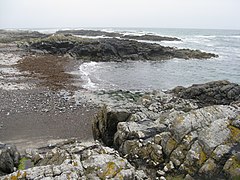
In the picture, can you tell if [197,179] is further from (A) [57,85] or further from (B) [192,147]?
(A) [57,85]

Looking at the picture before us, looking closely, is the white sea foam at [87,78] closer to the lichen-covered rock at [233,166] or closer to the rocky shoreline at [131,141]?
the rocky shoreline at [131,141]

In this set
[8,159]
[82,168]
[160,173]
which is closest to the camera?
[82,168]

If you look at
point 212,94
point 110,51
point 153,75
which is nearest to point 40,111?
point 212,94

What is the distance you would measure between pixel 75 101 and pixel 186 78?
20544 mm

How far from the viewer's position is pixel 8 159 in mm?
11156

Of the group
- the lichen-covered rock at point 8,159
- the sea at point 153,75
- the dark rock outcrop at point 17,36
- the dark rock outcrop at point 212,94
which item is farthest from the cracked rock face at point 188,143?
the dark rock outcrop at point 17,36

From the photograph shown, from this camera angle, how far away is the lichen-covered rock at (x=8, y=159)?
427 inches

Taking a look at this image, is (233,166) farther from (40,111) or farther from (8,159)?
(40,111)

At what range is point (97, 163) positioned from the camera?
8.84 metres

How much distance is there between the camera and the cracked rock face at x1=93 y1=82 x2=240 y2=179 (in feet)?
31.2

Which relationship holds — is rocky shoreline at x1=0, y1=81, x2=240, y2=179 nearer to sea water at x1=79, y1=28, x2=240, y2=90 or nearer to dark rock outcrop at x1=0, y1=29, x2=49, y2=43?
sea water at x1=79, y1=28, x2=240, y2=90

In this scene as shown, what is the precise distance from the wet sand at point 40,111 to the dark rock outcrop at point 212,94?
9394 millimetres

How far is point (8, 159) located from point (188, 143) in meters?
7.50

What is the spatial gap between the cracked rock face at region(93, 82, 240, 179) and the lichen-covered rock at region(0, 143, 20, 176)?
4675 mm
